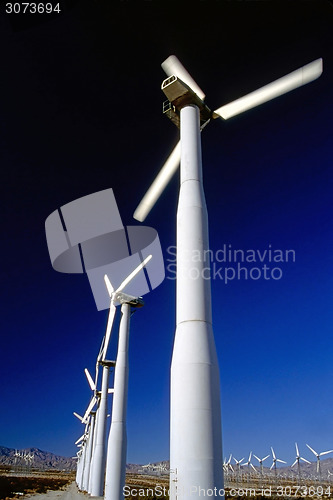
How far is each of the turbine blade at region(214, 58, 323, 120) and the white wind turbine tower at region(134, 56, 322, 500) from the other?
0.03 metres

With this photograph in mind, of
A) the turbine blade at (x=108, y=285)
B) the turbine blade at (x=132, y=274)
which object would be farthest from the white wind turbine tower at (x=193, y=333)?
the turbine blade at (x=108, y=285)

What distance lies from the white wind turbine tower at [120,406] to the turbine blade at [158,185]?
45.1 feet

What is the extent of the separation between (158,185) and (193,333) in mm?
7261

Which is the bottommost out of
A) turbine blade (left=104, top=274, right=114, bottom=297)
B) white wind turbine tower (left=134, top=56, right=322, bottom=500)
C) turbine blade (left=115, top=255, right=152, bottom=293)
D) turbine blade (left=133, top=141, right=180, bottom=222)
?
white wind turbine tower (left=134, top=56, right=322, bottom=500)

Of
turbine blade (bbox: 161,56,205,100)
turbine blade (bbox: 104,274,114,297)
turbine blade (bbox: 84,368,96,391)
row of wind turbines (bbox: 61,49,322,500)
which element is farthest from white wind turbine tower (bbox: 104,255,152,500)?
turbine blade (bbox: 84,368,96,391)

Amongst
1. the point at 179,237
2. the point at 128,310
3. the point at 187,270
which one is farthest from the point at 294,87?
the point at 128,310

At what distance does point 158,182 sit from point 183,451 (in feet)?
31.1

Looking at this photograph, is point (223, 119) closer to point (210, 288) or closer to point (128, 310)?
point (210, 288)

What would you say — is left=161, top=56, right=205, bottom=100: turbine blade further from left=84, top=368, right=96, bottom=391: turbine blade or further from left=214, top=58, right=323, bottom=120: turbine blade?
left=84, top=368, right=96, bottom=391: turbine blade

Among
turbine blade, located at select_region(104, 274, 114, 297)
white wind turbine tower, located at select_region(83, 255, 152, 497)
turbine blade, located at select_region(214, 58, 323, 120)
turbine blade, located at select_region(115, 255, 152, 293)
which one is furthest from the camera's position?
turbine blade, located at select_region(104, 274, 114, 297)

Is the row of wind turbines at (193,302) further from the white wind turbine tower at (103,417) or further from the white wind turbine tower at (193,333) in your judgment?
the white wind turbine tower at (103,417)

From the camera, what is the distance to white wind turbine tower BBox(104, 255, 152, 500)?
24688mm

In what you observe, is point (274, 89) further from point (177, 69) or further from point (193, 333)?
point (193, 333)

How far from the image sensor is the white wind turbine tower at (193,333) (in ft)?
24.3
